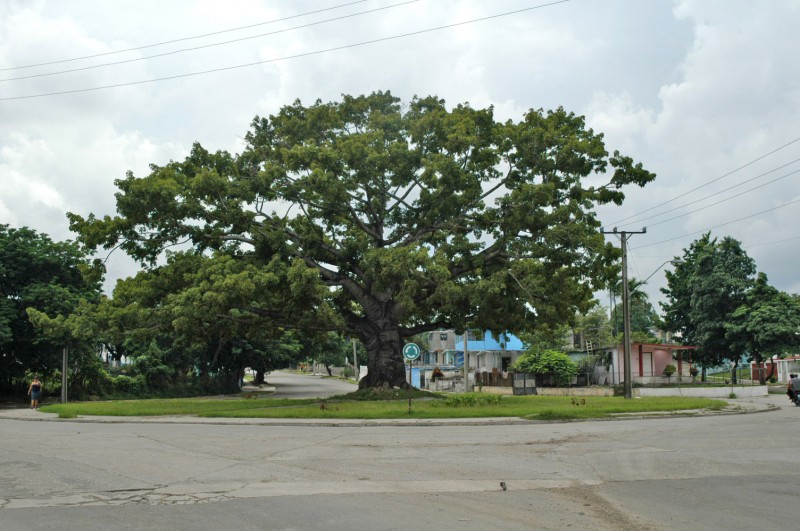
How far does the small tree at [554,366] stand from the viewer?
48.1 m

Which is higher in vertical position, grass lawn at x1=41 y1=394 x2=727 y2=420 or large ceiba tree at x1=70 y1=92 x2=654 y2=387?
large ceiba tree at x1=70 y1=92 x2=654 y2=387

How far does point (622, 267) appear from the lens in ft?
105

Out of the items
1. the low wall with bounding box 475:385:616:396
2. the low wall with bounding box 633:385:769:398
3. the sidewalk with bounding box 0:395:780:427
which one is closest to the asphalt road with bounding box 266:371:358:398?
the low wall with bounding box 475:385:616:396

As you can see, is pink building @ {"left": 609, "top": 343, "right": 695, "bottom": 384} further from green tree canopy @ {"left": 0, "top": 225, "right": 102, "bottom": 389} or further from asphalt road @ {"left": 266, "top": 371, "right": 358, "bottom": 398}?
green tree canopy @ {"left": 0, "top": 225, "right": 102, "bottom": 389}

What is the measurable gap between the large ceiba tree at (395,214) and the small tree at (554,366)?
16533 millimetres

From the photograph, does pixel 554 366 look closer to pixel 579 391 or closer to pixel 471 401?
pixel 579 391

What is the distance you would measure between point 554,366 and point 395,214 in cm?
2107

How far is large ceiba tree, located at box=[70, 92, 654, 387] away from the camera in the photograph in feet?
91.2

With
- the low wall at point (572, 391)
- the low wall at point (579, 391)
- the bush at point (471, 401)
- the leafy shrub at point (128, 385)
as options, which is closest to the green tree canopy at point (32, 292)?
the leafy shrub at point (128, 385)

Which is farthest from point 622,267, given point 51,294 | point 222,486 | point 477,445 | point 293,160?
point 51,294

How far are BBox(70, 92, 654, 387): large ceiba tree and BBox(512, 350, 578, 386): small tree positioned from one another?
54.2 ft

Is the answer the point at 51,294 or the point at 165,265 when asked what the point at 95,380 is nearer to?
the point at 51,294

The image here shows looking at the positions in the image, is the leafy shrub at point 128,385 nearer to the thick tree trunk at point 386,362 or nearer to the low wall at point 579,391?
the thick tree trunk at point 386,362

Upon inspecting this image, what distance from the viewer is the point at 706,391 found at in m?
41.1
